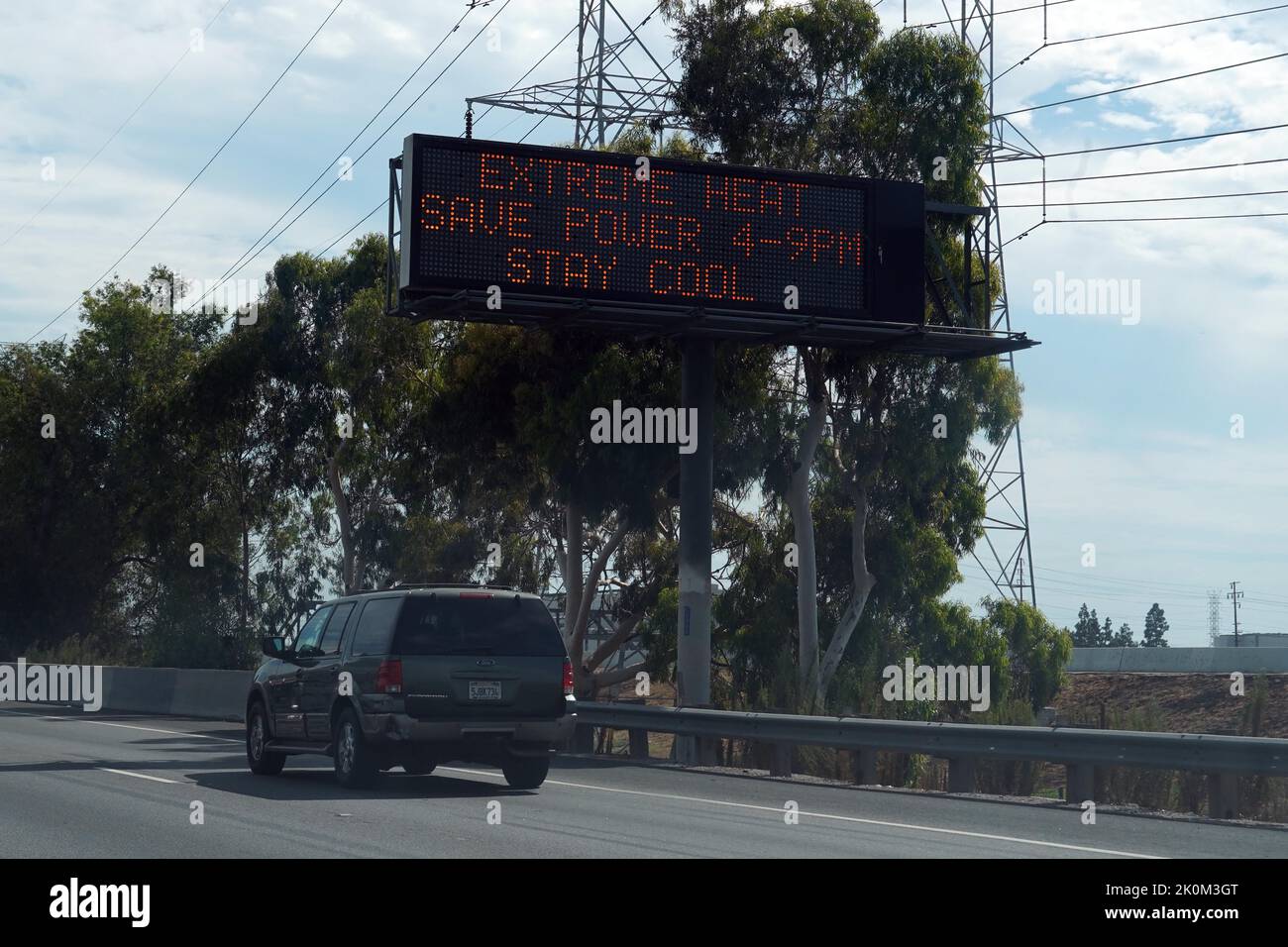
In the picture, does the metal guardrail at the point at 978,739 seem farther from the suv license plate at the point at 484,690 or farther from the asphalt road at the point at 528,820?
the suv license plate at the point at 484,690

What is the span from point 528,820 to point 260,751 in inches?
208

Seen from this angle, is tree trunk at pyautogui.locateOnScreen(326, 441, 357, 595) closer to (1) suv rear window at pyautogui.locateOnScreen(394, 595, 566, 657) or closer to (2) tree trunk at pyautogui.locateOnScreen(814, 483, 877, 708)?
(2) tree trunk at pyautogui.locateOnScreen(814, 483, 877, 708)

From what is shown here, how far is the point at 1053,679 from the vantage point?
120 feet

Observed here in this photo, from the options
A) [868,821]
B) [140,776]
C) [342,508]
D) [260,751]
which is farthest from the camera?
[342,508]

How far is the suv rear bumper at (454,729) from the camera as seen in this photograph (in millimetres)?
14992

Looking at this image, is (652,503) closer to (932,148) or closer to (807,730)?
(932,148)

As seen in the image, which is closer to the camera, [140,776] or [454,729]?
[454,729]

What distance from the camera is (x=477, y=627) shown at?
51.4 feet

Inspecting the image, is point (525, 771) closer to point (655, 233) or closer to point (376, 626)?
point (376, 626)

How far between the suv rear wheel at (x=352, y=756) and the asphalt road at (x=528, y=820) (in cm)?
17

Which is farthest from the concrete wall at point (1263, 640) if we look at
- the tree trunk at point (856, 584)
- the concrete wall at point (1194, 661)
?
the tree trunk at point (856, 584)

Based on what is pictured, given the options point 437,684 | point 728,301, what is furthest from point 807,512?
point 437,684

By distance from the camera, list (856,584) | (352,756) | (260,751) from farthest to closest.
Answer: (856,584), (260,751), (352,756)
